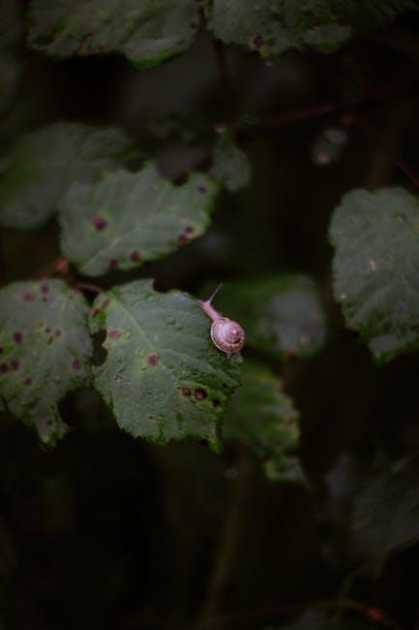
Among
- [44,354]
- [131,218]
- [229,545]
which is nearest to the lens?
[44,354]

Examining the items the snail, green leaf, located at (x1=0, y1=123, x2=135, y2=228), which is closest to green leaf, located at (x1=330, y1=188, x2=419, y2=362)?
the snail

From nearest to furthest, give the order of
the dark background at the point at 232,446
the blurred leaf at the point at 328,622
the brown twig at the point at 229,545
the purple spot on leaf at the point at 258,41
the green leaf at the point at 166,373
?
the green leaf at the point at 166,373, the purple spot on leaf at the point at 258,41, the blurred leaf at the point at 328,622, the dark background at the point at 232,446, the brown twig at the point at 229,545

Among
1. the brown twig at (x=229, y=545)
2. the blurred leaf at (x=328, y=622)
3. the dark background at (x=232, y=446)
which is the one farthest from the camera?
the brown twig at (x=229, y=545)

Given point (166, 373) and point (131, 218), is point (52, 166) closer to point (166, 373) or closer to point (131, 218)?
point (131, 218)

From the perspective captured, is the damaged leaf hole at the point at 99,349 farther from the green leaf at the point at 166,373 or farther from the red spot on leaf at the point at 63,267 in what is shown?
the red spot on leaf at the point at 63,267

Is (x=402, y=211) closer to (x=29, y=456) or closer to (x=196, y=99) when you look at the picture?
(x=29, y=456)

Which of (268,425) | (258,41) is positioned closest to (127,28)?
(258,41)

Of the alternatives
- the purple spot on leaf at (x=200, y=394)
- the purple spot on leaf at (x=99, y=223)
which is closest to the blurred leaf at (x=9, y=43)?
the purple spot on leaf at (x=99, y=223)
